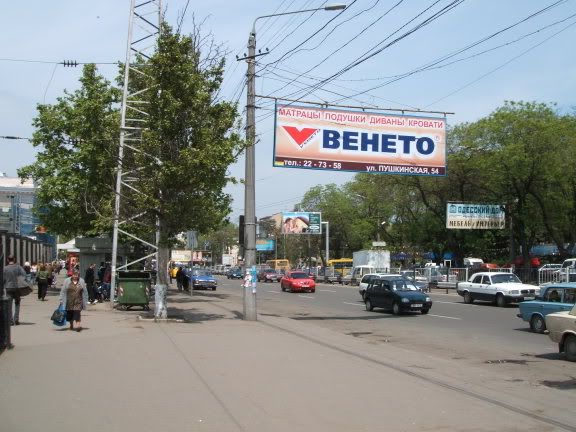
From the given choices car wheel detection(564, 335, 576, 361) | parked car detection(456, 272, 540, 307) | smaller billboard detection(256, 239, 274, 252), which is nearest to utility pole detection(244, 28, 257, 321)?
car wheel detection(564, 335, 576, 361)

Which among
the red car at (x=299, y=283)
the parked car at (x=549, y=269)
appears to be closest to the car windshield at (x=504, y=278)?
the parked car at (x=549, y=269)

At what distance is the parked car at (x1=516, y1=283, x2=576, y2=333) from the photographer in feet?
54.6

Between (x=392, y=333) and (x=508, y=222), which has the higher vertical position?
(x=508, y=222)

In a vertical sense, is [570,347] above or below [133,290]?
below

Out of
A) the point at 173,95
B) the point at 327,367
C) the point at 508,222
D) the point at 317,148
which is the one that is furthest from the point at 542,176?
the point at 327,367

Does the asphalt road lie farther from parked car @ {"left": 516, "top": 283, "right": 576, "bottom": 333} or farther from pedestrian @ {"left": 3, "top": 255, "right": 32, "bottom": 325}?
pedestrian @ {"left": 3, "top": 255, "right": 32, "bottom": 325}

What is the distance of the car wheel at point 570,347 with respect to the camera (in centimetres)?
1252

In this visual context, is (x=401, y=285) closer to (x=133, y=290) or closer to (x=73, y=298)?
(x=133, y=290)

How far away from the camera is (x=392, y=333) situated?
18.5m

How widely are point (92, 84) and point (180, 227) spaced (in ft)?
55.6

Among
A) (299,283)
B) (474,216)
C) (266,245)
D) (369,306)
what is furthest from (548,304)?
(266,245)

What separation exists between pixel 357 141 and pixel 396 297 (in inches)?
272

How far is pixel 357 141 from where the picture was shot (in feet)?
71.3

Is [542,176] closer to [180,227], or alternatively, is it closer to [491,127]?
[491,127]
